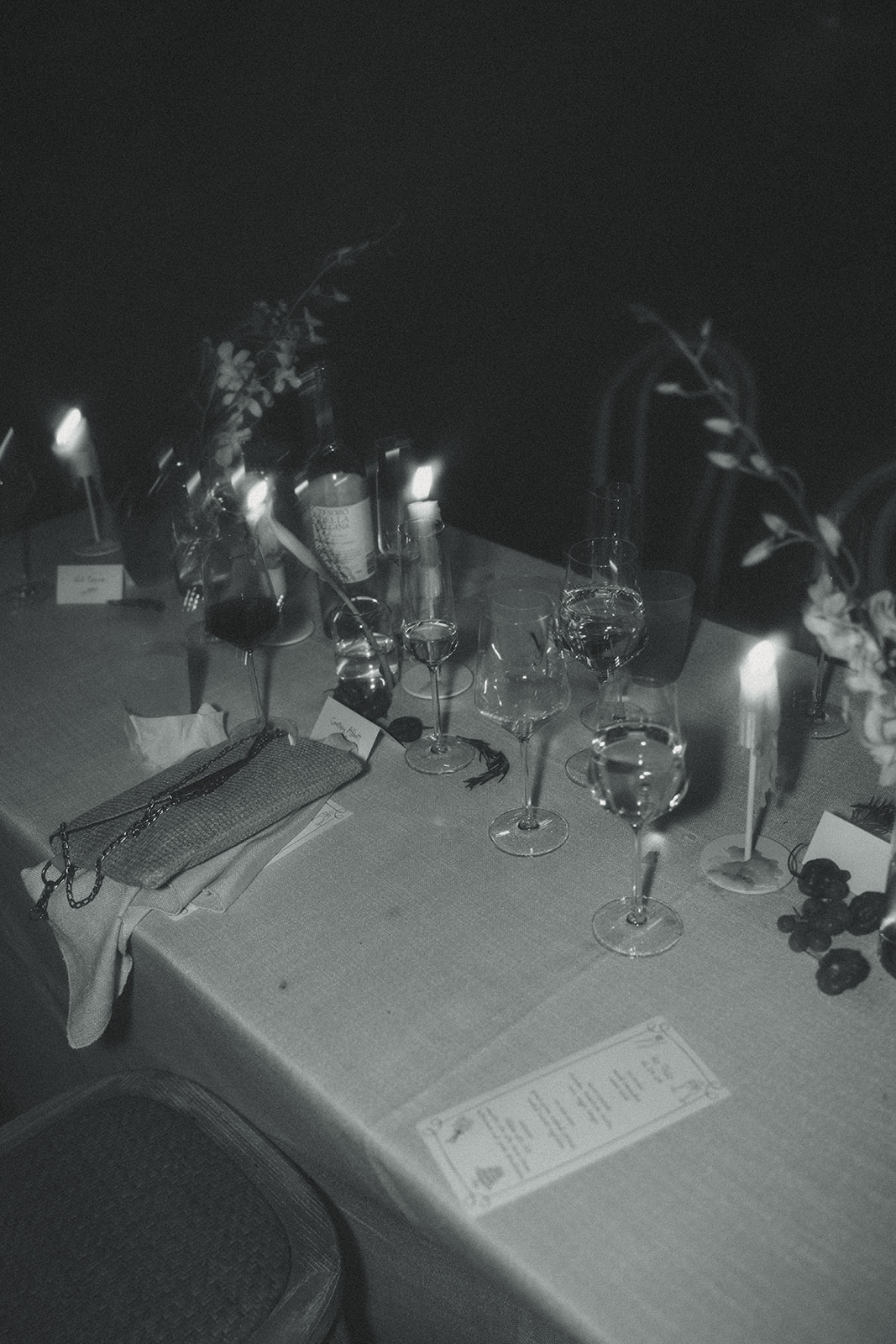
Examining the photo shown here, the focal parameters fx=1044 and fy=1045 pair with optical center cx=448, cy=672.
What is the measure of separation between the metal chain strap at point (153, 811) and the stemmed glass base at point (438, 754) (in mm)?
186

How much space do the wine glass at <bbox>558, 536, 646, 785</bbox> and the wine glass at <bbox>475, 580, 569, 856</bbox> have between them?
0.13 m

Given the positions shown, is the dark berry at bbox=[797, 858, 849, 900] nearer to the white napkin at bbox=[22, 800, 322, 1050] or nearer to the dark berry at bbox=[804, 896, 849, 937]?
the dark berry at bbox=[804, 896, 849, 937]

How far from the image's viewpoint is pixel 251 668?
1490mm

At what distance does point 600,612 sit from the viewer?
55.6 inches

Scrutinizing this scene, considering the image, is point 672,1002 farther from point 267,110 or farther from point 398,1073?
point 267,110

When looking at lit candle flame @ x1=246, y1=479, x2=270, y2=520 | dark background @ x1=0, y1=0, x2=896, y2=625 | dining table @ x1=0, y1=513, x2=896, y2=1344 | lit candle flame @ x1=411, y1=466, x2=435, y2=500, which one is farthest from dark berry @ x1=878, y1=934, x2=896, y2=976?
dark background @ x1=0, y1=0, x2=896, y2=625

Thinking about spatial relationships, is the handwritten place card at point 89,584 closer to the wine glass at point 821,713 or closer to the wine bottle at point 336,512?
the wine bottle at point 336,512

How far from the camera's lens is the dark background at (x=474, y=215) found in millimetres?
2590

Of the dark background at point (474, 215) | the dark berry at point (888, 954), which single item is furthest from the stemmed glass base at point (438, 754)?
the dark background at point (474, 215)

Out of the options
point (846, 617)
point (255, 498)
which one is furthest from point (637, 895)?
point (255, 498)

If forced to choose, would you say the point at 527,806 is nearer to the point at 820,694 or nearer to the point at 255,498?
the point at 820,694

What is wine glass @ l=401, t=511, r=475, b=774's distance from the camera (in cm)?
138

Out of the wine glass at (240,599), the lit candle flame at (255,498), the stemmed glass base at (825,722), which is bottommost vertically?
the stemmed glass base at (825,722)

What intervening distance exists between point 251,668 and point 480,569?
0.58 metres
